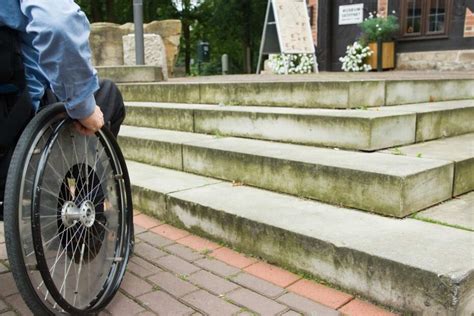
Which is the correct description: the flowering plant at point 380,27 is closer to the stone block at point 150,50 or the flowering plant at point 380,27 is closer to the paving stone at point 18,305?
the stone block at point 150,50

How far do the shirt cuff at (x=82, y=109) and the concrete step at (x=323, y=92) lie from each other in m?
2.23

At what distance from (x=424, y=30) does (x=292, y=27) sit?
7.85ft

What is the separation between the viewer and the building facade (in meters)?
7.93

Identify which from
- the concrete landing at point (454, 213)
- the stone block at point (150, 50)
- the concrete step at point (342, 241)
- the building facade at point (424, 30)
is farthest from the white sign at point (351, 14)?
the concrete landing at point (454, 213)

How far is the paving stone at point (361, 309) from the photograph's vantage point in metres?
1.94

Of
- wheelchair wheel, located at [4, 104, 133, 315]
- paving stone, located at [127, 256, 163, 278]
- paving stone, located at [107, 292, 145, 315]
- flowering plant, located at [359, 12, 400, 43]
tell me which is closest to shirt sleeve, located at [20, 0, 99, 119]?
wheelchair wheel, located at [4, 104, 133, 315]

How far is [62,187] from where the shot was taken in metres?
1.86

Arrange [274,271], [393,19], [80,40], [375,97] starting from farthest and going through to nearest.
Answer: [393,19]
[375,97]
[274,271]
[80,40]

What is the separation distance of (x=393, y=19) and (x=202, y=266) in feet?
24.6

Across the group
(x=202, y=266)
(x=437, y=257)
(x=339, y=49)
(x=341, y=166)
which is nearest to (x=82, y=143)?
(x=202, y=266)

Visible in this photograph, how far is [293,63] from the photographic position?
918 cm

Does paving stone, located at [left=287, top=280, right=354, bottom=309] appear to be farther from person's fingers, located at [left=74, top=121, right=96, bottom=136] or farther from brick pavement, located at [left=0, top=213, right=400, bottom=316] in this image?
person's fingers, located at [left=74, top=121, right=96, bottom=136]

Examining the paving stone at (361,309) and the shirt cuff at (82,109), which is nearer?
the shirt cuff at (82,109)

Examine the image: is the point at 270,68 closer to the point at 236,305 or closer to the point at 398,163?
the point at 398,163
